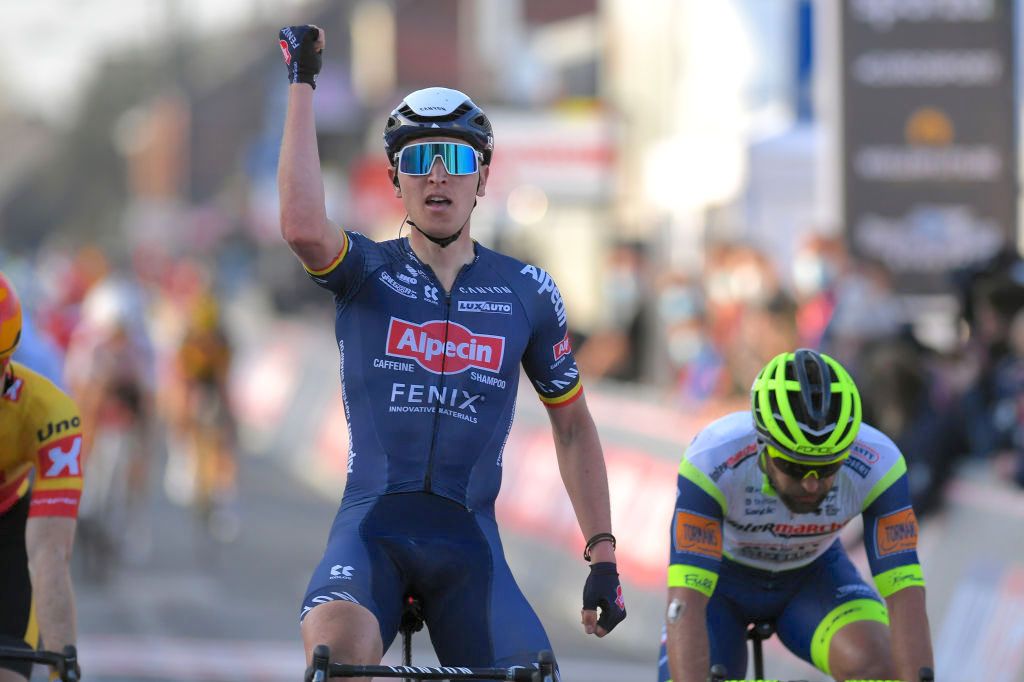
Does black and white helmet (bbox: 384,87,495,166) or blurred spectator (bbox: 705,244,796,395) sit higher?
blurred spectator (bbox: 705,244,796,395)

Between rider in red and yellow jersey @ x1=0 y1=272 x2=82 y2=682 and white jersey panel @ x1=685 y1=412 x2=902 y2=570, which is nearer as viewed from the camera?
rider in red and yellow jersey @ x1=0 y1=272 x2=82 y2=682

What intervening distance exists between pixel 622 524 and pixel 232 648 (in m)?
2.95

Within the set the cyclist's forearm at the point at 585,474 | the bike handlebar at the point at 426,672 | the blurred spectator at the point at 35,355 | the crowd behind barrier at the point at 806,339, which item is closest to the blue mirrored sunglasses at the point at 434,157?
the cyclist's forearm at the point at 585,474

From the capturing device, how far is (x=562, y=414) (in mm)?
5926

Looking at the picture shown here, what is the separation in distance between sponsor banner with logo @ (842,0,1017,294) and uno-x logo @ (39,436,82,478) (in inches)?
344

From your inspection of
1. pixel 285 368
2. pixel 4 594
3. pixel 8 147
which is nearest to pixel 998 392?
pixel 4 594

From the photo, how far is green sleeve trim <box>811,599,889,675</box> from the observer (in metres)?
6.52

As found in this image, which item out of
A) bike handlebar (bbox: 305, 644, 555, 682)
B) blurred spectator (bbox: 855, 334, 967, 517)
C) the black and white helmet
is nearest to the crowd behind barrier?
blurred spectator (bbox: 855, 334, 967, 517)

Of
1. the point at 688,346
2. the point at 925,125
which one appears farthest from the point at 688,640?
the point at 688,346

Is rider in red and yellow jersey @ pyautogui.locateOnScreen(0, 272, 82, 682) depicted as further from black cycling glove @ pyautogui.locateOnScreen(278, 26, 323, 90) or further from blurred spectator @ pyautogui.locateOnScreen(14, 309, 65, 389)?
blurred spectator @ pyautogui.locateOnScreen(14, 309, 65, 389)

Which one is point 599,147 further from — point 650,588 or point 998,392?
point 998,392

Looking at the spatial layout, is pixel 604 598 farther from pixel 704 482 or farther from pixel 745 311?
pixel 745 311

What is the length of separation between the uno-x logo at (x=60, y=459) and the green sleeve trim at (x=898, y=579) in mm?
2535

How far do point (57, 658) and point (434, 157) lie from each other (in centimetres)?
174
